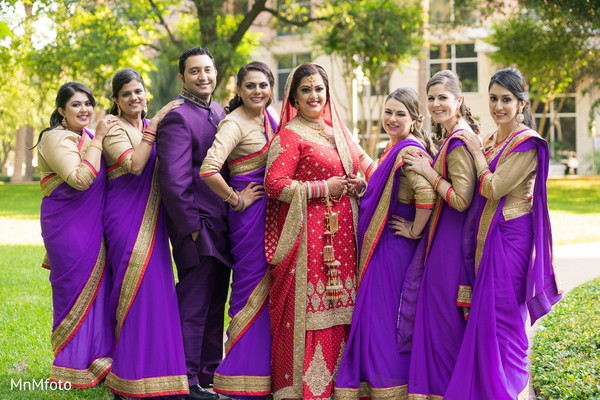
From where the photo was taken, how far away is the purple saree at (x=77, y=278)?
14.8 feet

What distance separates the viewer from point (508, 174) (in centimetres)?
371

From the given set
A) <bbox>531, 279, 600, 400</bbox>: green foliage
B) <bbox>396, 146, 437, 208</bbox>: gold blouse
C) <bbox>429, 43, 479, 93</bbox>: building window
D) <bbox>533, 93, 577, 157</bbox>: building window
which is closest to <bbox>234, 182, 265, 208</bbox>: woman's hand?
<bbox>396, 146, 437, 208</bbox>: gold blouse

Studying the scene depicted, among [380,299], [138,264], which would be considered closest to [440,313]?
[380,299]

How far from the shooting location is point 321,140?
426 cm

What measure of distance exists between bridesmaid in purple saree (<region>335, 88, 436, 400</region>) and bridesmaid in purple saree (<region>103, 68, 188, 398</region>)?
46.7 inches

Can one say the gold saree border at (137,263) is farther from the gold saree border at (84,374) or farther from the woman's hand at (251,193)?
the woman's hand at (251,193)

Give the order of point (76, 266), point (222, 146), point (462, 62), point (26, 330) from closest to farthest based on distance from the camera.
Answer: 1. point (222, 146)
2. point (76, 266)
3. point (26, 330)
4. point (462, 62)

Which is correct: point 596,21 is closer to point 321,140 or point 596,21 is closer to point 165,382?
point 321,140

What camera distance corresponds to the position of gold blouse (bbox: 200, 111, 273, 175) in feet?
13.6

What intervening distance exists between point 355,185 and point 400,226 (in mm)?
406

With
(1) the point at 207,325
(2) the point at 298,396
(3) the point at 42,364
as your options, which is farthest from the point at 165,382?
(3) the point at 42,364

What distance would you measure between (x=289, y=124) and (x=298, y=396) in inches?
68.1

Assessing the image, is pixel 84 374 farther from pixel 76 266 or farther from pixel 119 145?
pixel 119 145

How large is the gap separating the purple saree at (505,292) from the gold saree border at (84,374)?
234cm
